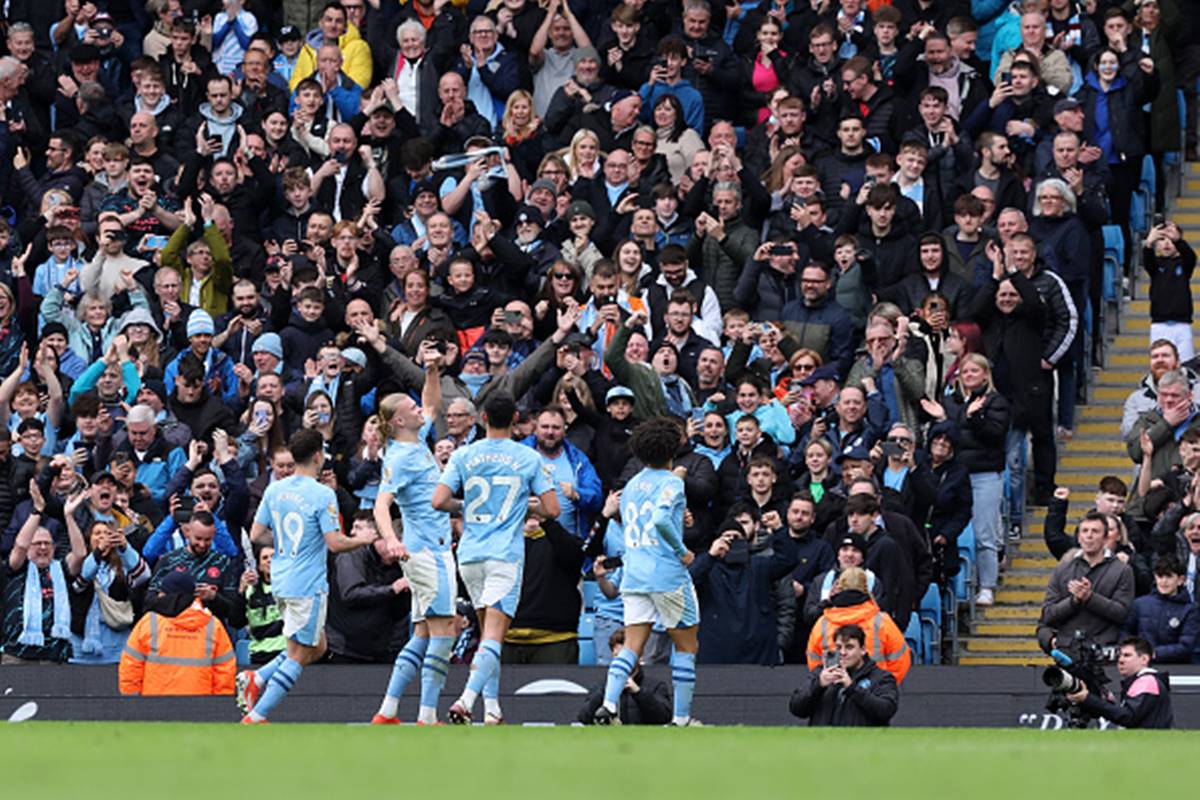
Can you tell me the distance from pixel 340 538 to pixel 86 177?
10.0 m

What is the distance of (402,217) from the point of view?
966 inches

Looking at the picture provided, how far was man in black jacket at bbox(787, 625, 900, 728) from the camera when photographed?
52.7 feet

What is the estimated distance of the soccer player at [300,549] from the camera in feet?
54.2

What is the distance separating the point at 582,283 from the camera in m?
23.0

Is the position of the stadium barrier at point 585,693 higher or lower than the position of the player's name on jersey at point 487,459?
lower

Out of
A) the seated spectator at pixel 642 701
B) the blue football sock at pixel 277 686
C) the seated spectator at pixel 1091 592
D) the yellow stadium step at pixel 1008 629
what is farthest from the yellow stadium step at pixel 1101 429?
the blue football sock at pixel 277 686

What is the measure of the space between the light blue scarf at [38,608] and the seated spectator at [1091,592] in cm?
768

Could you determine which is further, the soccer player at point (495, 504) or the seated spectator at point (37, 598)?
the seated spectator at point (37, 598)

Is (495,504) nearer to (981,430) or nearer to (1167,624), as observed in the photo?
(1167,624)

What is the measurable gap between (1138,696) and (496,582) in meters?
4.18

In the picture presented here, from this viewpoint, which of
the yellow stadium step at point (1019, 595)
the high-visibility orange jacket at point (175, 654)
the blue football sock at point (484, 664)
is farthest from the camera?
the yellow stadium step at point (1019, 595)

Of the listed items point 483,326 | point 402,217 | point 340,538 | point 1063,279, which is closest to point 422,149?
point 402,217

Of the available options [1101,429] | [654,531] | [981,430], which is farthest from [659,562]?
[1101,429]

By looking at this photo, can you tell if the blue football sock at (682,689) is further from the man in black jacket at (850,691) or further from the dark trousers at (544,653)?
the dark trousers at (544,653)
